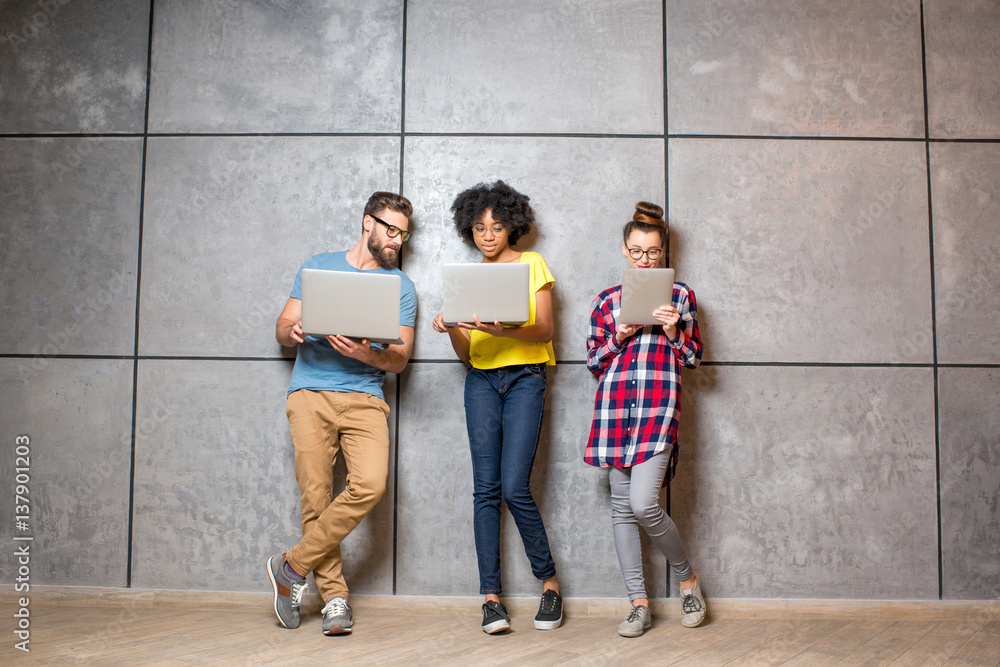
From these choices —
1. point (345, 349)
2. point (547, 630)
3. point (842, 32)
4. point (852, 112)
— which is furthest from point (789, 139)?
point (547, 630)

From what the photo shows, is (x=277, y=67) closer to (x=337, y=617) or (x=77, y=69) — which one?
(x=77, y=69)

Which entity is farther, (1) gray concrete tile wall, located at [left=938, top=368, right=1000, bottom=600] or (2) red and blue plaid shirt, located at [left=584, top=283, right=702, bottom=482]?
(1) gray concrete tile wall, located at [left=938, top=368, right=1000, bottom=600]

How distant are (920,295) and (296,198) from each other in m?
2.84

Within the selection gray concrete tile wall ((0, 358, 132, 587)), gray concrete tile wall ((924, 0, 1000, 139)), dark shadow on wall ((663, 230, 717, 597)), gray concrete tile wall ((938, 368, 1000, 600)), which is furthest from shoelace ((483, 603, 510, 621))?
gray concrete tile wall ((924, 0, 1000, 139))

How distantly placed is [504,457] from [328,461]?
27.8 inches

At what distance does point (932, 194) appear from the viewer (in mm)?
2885

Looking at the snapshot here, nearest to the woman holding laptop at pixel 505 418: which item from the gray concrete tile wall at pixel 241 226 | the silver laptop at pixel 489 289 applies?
the silver laptop at pixel 489 289

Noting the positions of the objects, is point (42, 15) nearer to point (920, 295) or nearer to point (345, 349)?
point (345, 349)

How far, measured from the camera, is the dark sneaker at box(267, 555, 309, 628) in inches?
95.7

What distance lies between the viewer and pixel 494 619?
7.87ft

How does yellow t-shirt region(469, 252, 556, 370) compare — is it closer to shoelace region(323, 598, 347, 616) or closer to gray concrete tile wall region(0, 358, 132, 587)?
shoelace region(323, 598, 347, 616)

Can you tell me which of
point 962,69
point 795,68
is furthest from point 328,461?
point 962,69

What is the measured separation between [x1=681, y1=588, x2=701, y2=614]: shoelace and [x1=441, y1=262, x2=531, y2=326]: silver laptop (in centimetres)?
130

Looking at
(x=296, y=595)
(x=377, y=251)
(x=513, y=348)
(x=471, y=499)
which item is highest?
(x=377, y=251)
